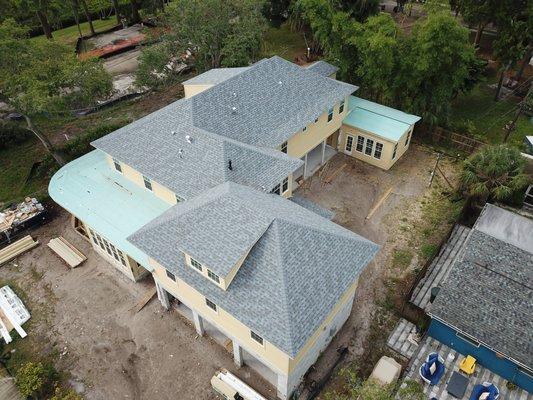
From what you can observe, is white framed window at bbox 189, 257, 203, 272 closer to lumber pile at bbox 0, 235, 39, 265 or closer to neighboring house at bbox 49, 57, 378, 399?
neighboring house at bbox 49, 57, 378, 399

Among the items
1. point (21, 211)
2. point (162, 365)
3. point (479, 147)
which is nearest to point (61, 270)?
point (21, 211)

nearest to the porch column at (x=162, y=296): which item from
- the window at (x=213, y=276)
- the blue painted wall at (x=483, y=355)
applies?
the window at (x=213, y=276)

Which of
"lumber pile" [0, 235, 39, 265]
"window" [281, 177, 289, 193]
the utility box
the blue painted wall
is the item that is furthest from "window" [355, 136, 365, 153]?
"lumber pile" [0, 235, 39, 265]

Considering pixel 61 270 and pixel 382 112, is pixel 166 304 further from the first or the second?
pixel 382 112

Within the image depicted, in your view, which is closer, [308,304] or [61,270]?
[308,304]

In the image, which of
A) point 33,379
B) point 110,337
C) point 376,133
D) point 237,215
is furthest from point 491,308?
point 33,379

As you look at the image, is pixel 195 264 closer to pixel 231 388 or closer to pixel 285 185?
pixel 231 388
